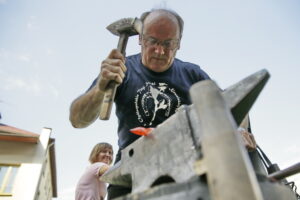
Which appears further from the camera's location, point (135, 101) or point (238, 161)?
point (135, 101)

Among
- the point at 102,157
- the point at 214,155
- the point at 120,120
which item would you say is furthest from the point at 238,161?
the point at 102,157

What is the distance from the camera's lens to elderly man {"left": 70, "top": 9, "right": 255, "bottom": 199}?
60.7 inches

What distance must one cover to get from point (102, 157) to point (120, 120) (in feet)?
6.84

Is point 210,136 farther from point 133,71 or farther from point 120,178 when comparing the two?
point 133,71

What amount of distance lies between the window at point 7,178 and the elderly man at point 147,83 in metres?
9.61

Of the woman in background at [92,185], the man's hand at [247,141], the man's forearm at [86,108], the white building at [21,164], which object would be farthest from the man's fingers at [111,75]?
the white building at [21,164]

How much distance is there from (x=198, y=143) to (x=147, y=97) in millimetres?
990

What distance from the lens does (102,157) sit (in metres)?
3.52

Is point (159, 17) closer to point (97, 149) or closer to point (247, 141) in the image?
point (247, 141)

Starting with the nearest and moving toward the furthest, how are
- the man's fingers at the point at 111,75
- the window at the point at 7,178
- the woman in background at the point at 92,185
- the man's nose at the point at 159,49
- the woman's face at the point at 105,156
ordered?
the man's fingers at the point at 111,75 → the man's nose at the point at 159,49 → the woman in background at the point at 92,185 → the woman's face at the point at 105,156 → the window at the point at 7,178

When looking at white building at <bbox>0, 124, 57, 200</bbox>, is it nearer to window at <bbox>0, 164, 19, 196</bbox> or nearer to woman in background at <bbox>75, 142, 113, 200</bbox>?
window at <bbox>0, 164, 19, 196</bbox>

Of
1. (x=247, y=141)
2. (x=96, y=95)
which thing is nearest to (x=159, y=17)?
(x=96, y=95)

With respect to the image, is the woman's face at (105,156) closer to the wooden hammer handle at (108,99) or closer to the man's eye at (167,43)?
the wooden hammer handle at (108,99)

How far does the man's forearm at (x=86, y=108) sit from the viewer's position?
5.37ft
